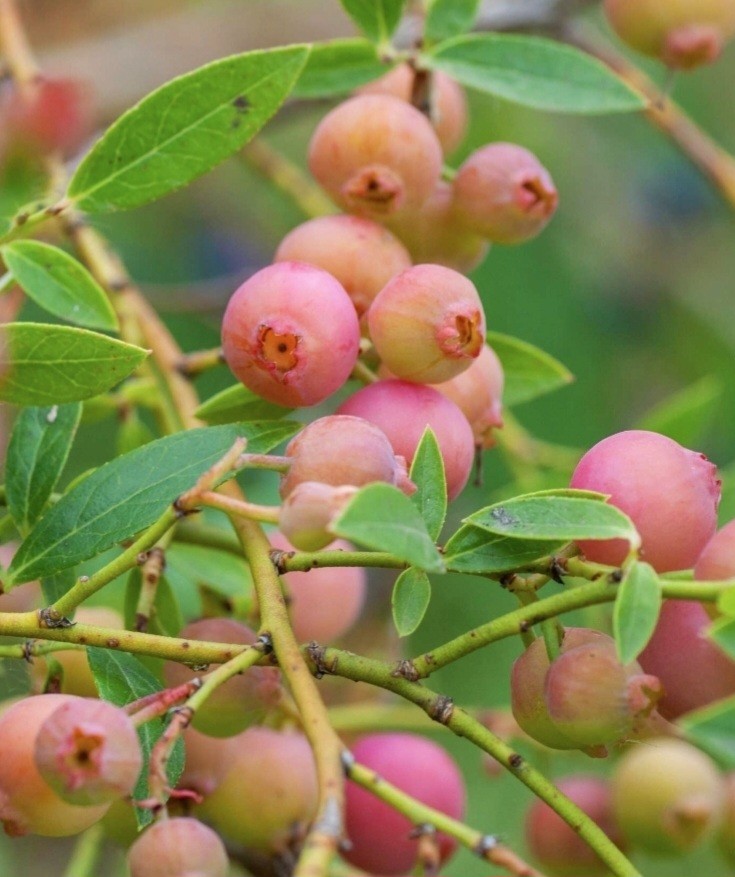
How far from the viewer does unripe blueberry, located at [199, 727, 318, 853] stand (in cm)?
77

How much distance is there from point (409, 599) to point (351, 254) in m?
0.22

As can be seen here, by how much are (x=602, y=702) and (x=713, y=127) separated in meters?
1.90

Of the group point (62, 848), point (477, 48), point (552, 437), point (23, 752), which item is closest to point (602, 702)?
point (23, 752)

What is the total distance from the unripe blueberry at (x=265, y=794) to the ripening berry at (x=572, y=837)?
0.20m

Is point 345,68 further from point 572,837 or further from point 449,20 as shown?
point 572,837

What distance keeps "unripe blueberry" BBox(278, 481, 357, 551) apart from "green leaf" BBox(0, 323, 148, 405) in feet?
0.50

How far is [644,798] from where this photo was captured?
86 centimetres

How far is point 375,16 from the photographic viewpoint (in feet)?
2.81

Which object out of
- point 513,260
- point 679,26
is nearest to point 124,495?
point 679,26

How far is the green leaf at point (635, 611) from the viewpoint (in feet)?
1.54

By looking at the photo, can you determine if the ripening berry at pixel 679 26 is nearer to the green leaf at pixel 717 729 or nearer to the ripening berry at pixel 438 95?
the ripening berry at pixel 438 95

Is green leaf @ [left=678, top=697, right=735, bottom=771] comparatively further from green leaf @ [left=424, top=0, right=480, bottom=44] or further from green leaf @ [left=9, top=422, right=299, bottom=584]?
green leaf @ [left=424, top=0, right=480, bottom=44]

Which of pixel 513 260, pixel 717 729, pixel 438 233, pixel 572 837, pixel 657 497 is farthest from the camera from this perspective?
pixel 513 260

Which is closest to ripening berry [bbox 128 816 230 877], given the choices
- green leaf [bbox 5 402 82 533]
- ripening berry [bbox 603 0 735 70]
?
green leaf [bbox 5 402 82 533]
